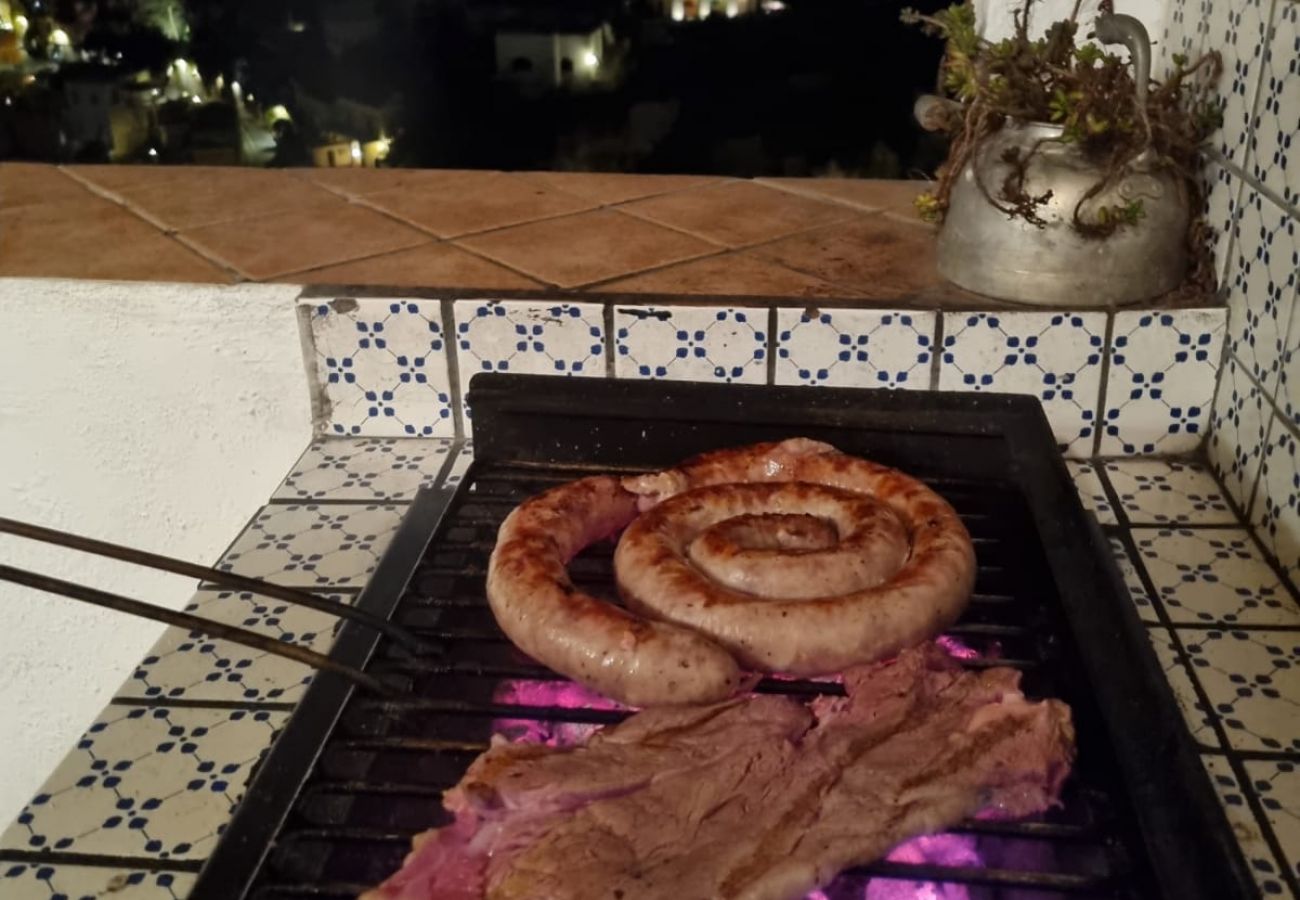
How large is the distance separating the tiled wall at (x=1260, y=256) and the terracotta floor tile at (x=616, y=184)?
840mm

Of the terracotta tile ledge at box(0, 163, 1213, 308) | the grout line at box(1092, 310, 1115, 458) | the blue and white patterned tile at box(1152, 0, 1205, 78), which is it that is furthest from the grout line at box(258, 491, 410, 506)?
the blue and white patterned tile at box(1152, 0, 1205, 78)

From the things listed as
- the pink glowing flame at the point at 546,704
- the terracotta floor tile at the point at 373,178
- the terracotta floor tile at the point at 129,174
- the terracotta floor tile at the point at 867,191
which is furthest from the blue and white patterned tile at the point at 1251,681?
the terracotta floor tile at the point at 129,174

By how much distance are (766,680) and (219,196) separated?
1.40 meters

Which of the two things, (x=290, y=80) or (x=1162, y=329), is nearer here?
(x=1162, y=329)

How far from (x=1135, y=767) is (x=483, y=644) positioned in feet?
1.83

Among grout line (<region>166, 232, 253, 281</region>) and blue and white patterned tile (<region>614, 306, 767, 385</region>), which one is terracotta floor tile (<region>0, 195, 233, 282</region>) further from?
blue and white patterned tile (<region>614, 306, 767, 385</region>)

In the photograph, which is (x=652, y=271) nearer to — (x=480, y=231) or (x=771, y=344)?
(x=771, y=344)

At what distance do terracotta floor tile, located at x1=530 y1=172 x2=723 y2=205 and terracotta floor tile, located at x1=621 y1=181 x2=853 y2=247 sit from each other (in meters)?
0.04

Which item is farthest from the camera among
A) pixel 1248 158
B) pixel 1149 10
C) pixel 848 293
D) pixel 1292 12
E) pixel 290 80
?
A: pixel 290 80

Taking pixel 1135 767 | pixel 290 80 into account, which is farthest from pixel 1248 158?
pixel 290 80

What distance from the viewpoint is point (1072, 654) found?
1.01m

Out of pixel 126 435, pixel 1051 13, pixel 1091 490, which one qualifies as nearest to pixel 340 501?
pixel 126 435

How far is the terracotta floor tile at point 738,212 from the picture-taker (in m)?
1.81

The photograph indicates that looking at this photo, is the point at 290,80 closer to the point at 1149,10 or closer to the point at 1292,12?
the point at 1149,10
